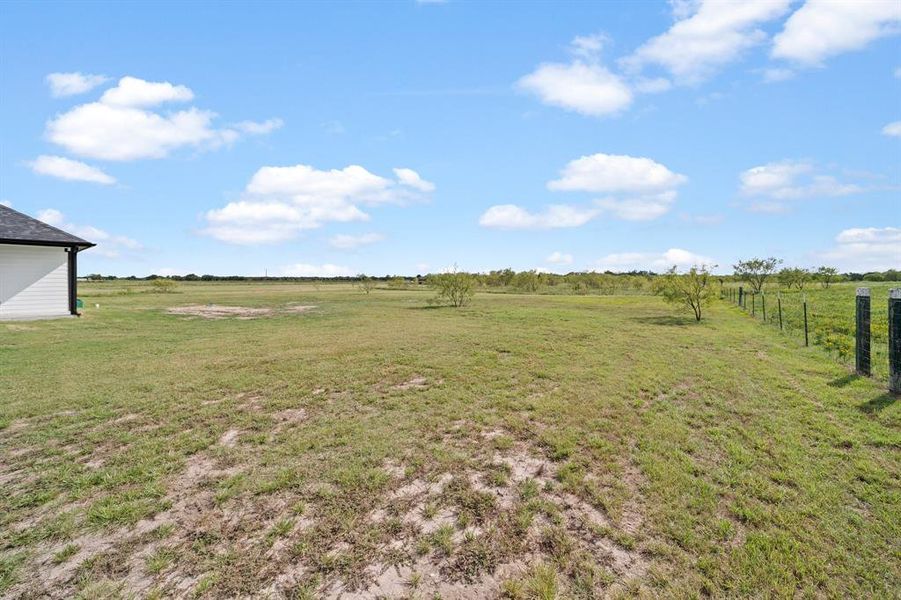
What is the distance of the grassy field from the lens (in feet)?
9.42

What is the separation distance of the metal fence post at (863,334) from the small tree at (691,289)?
428 inches

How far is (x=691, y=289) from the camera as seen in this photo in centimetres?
1928

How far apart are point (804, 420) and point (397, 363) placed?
711 cm

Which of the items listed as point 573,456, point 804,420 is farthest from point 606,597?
point 804,420

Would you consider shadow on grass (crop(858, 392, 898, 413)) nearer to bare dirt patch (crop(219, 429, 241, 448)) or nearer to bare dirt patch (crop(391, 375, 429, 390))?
bare dirt patch (crop(391, 375, 429, 390))

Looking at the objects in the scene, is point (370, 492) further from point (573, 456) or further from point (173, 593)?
point (573, 456)

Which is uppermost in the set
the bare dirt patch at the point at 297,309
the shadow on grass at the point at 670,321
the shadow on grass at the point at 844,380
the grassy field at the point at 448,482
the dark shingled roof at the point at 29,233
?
the dark shingled roof at the point at 29,233

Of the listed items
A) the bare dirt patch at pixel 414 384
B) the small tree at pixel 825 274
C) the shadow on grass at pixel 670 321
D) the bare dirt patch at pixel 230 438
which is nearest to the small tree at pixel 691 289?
the shadow on grass at pixel 670 321

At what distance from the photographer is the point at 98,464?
4520mm

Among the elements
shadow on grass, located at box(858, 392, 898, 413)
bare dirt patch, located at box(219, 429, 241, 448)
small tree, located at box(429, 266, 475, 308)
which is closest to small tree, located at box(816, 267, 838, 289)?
small tree, located at box(429, 266, 475, 308)

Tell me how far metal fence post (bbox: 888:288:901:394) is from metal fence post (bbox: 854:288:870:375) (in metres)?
1.16

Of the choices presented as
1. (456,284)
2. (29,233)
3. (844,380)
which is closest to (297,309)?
(456,284)

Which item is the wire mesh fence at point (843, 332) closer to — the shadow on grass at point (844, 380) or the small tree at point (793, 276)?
the shadow on grass at point (844, 380)

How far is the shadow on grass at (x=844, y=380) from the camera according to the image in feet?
24.0
